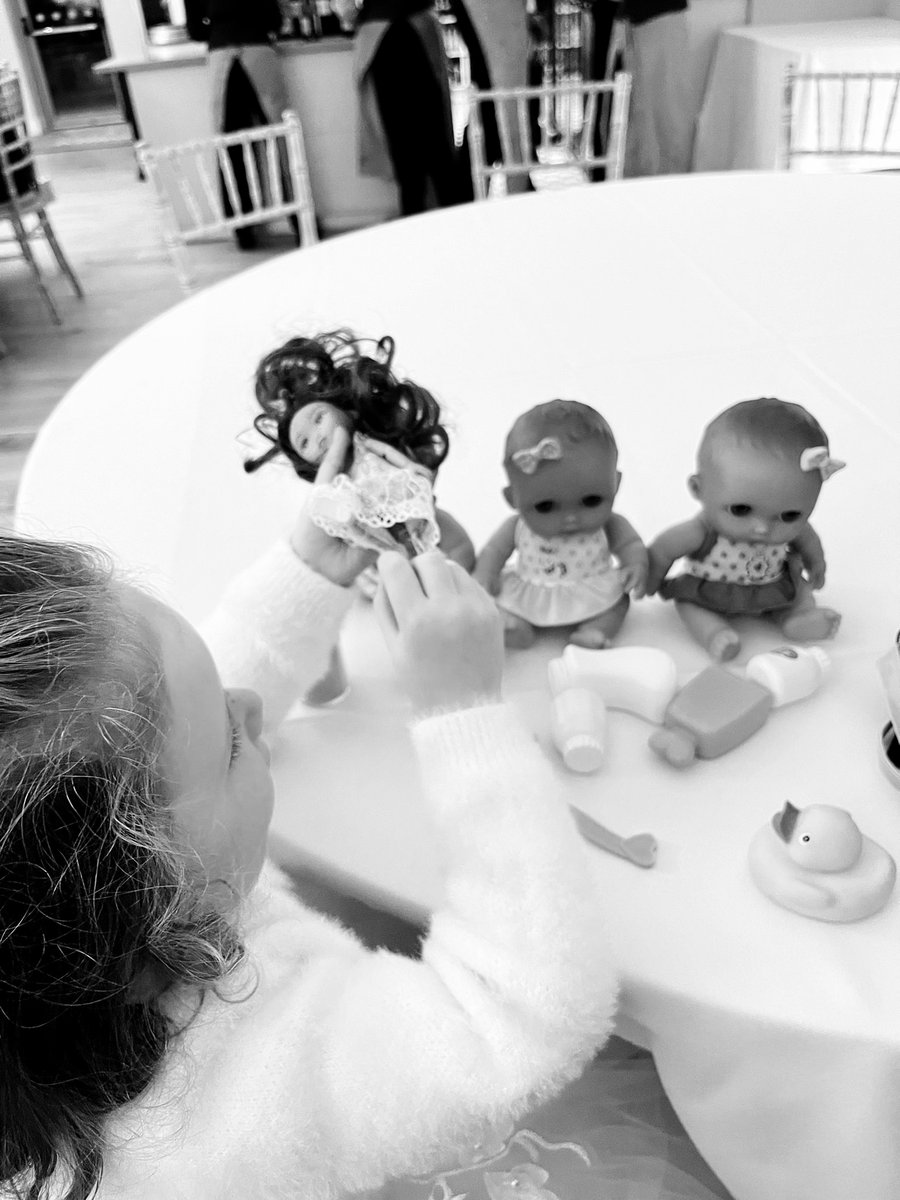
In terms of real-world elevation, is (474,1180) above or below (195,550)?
below

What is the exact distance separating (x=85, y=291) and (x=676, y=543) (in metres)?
3.51

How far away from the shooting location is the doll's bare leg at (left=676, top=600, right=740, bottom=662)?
2.44 ft

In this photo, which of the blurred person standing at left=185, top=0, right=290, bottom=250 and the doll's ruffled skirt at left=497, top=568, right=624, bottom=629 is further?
the blurred person standing at left=185, top=0, right=290, bottom=250

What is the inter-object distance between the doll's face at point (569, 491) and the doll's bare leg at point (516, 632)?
0.07 m

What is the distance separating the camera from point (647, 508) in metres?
0.98

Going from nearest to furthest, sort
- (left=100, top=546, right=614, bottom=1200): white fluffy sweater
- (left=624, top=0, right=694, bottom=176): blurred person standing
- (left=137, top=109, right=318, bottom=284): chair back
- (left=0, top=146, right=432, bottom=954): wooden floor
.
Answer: (left=100, top=546, right=614, bottom=1200): white fluffy sweater
(left=137, top=109, right=318, bottom=284): chair back
(left=0, top=146, right=432, bottom=954): wooden floor
(left=624, top=0, right=694, bottom=176): blurred person standing

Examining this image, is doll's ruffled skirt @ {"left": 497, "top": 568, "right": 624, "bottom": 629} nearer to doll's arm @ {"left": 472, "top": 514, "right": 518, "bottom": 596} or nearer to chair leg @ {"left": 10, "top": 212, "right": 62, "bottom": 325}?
doll's arm @ {"left": 472, "top": 514, "right": 518, "bottom": 596}

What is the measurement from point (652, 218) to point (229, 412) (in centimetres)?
90

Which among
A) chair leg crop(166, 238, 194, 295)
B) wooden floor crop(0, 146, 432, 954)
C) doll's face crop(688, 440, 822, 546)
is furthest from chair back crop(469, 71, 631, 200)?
doll's face crop(688, 440, 822, 546)

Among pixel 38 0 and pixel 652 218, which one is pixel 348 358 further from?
pixel 38 0

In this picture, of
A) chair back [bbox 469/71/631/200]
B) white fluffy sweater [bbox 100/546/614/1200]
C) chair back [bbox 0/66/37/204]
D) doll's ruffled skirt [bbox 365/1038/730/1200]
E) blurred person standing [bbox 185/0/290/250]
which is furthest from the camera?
blurred person standing [bbox 185/0/290/250]

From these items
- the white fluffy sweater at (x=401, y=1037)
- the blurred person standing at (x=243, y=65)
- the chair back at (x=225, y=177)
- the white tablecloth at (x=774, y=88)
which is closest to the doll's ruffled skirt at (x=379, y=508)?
the white fluffy sweater at (x=401, y=1037)

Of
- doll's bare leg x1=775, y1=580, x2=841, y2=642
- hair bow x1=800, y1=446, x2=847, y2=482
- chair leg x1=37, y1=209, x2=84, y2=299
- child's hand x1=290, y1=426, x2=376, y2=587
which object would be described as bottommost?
chair leg x1=37, y1=209, x2=84, y2=299

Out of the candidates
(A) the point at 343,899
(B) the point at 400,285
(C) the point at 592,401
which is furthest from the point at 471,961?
(B) the point at 400,285
